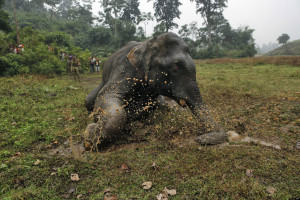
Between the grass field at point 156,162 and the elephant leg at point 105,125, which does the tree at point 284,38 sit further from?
the elephant leg at point 105,125

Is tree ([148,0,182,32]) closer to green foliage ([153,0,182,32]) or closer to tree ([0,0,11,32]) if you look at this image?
green foliage ([153,0,182,32])

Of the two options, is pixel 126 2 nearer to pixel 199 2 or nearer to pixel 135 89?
pixel 199 2

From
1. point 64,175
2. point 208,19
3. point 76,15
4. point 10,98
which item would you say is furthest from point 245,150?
point 76,15

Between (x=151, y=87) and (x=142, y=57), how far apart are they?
636 mm

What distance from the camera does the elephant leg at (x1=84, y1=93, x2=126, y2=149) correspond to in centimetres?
Result: 297

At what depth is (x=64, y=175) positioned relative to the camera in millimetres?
2389

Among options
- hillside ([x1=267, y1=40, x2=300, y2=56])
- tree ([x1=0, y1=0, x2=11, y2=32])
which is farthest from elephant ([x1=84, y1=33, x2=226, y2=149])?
hillside ([x1=267, y1=40, x2=300, y2=56])

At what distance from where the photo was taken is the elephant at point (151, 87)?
3.05 m

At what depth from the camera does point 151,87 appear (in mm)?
3643

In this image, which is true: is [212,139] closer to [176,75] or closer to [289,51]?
[176,75]

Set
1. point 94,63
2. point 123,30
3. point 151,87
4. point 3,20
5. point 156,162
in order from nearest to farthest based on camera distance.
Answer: point 156,162 < point 151,87 < point 3,20 < point 94,63 < point 123,30

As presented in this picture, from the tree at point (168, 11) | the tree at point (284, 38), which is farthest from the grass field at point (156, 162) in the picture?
the tree at point (284, 38)

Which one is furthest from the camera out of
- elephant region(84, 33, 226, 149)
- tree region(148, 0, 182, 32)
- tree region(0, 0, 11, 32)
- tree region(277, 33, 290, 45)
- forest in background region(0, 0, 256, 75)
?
tree region(277, 33, 290, 45)

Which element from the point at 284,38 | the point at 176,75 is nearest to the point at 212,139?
the point at 176,75
